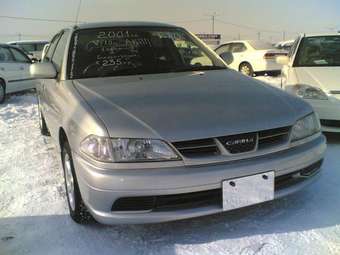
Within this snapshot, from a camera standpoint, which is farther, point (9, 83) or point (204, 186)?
point (9, 83)

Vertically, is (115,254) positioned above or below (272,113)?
below

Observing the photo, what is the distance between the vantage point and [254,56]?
15125 millimetres

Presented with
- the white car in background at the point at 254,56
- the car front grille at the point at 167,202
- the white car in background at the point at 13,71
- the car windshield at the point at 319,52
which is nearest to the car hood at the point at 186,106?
the car front grille at the point at 167,202

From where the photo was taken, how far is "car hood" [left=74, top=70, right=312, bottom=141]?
109 inches

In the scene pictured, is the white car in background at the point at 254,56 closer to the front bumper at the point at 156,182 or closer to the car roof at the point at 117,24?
the car roof at the point at 117,24

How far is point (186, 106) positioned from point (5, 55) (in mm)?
8835

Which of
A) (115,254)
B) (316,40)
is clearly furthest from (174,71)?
(316,40)

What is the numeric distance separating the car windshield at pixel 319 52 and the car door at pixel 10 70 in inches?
267

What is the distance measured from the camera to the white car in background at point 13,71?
10300mm

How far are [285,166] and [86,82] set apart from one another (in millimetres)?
1741

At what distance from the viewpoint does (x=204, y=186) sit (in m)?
2.71

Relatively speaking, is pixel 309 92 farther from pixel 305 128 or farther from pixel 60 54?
pixel 60 54

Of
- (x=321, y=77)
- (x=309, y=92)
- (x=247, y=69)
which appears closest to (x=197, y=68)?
(x=309, y=92)

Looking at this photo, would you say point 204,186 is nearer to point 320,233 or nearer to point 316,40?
point 320,233
